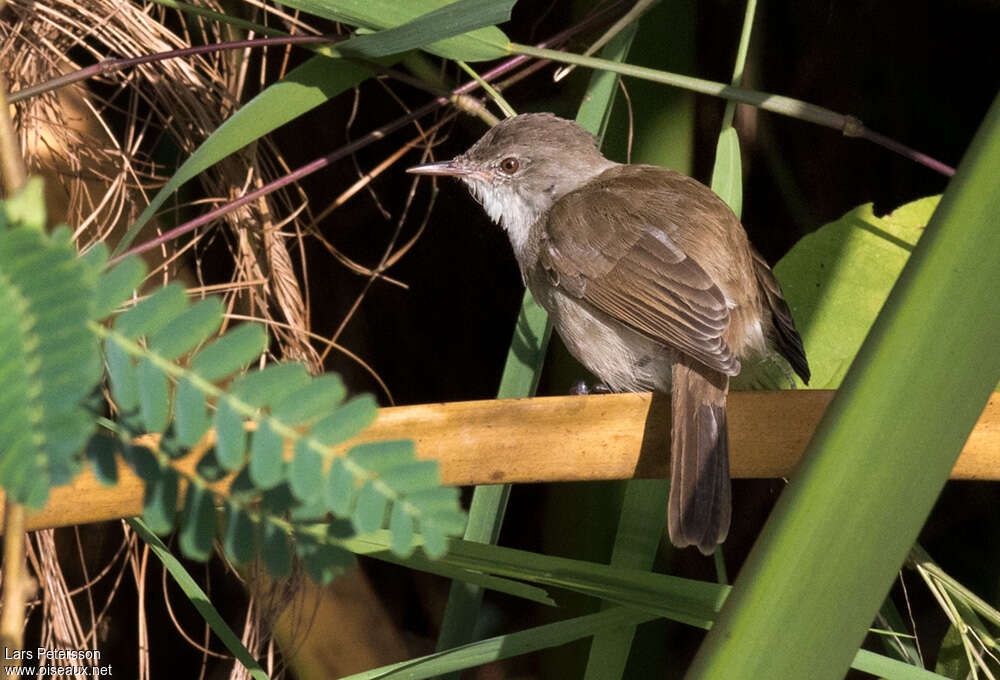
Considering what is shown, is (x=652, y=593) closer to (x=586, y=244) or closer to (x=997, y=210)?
(x=997, y=210)

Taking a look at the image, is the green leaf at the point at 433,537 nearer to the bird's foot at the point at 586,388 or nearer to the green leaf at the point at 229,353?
the green leaf at the point at 229,353

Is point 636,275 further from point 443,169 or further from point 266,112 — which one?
point 266,112

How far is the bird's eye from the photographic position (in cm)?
256

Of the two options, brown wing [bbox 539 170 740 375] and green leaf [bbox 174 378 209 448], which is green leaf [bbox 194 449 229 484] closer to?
green leaf [bbox 174 378 209 448]

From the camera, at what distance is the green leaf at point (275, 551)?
31.2 inches

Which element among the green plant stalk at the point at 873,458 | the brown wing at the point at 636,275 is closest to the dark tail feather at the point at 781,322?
the brown wing at the point at 636,275

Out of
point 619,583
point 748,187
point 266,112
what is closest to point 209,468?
point 619,583

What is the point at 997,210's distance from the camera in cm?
97

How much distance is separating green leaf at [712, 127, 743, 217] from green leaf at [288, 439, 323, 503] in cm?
151

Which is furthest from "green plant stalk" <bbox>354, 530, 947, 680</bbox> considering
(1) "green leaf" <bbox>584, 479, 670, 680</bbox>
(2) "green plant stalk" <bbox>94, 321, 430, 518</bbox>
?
(2) "green plant stalk" <bbox>94, 321, 430, 518</bbox>

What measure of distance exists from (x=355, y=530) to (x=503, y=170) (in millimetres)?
1914

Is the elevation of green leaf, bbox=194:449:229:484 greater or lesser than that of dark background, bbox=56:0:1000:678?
lesser

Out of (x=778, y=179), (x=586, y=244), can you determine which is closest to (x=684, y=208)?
(x=586, y=244)

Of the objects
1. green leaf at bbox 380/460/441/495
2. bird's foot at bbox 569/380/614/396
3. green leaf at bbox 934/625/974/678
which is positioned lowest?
green leaf at bbox 934/625/974/678
